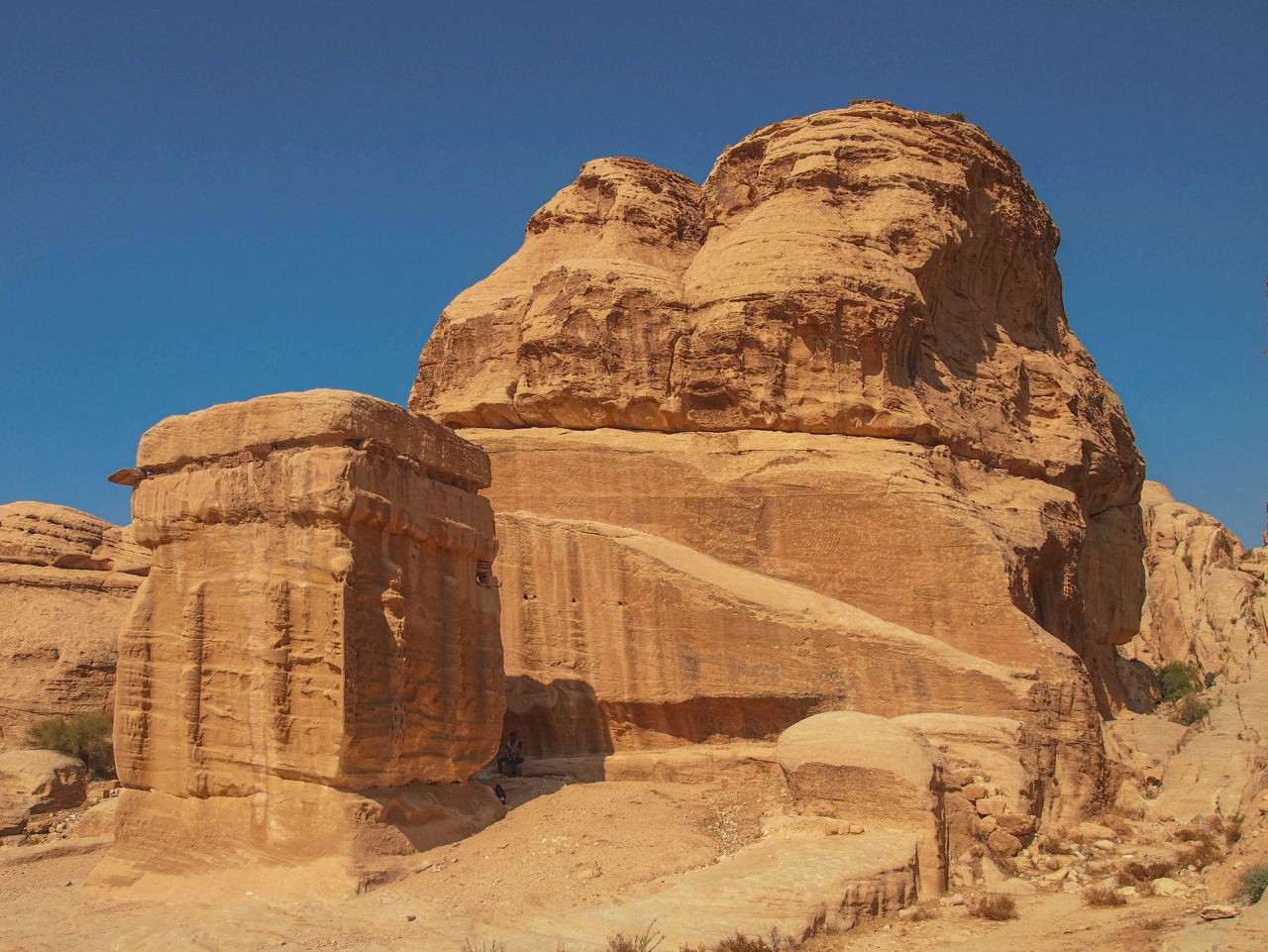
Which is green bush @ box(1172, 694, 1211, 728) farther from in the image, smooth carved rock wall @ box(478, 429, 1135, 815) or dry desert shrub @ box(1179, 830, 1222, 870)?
dry desert shrub @ box(1179, 830, 1222, 870)

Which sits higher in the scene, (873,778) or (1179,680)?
(1179,680)

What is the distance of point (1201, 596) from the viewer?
37.1m

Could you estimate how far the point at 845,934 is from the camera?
8141 mm

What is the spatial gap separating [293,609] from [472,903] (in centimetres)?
281

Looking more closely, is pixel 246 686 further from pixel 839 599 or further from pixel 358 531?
pixel 839 599

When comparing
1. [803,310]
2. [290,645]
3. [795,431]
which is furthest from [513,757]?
[803,310]

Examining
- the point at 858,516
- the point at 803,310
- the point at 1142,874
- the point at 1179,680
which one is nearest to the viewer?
the point at 1142,874

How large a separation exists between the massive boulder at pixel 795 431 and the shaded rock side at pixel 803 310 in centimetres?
5

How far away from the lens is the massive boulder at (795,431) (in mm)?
12859

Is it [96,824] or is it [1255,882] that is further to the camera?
[96,824]

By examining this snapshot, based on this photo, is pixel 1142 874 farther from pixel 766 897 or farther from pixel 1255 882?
pixel 766 897

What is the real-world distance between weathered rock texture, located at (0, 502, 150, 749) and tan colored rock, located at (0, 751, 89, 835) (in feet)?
6.86

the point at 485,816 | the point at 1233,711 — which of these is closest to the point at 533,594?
the point at 485,816

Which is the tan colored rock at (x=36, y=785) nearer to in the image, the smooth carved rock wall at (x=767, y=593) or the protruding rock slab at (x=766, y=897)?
the smooth carved rock wall at (x=767, y=593)
